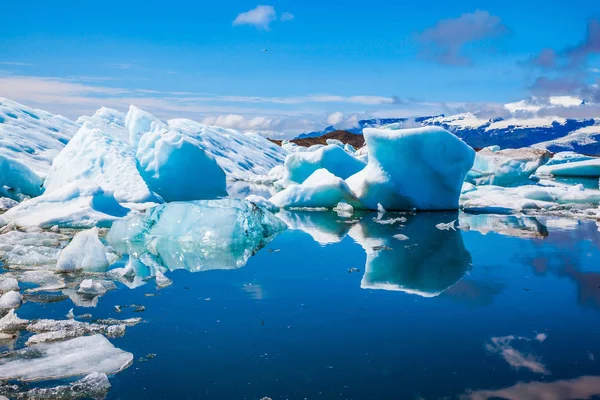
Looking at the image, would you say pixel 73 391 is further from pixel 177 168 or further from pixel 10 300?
pixel 177 168

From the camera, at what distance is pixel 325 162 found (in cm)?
1471

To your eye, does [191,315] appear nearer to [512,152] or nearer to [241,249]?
[241,249]

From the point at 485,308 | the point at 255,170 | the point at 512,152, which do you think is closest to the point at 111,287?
the point at 485,308

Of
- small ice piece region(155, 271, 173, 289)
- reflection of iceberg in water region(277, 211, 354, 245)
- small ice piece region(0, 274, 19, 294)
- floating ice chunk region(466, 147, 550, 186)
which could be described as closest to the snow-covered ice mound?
floating ice chunk region(466, 147, 550, 186)

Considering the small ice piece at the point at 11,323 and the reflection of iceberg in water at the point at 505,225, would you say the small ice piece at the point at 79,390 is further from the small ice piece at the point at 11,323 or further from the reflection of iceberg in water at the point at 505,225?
the reflection of iceberg in water at the point at 505,225

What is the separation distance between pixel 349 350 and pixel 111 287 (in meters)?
2.37

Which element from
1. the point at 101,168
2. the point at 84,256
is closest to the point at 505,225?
the point at 84,256

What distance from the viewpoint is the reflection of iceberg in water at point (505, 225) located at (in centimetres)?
840

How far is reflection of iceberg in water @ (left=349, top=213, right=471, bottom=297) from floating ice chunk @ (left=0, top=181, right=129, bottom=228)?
3876 mm

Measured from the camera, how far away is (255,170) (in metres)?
24.5

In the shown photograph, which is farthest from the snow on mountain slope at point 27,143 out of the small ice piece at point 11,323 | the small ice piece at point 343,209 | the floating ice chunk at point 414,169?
the small ice piece at point 11,323

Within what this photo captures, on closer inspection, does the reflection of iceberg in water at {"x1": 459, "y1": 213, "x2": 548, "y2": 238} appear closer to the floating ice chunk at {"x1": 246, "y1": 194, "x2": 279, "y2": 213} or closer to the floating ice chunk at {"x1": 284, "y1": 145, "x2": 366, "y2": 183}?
the floating ice chunk at {"x1": 246, "y1": 194, "x2": 279, "y2": 213}

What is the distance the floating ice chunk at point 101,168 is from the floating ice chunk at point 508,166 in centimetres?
1067

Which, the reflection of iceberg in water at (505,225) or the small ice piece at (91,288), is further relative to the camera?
the reflection of iceberg in water at (505,225)
